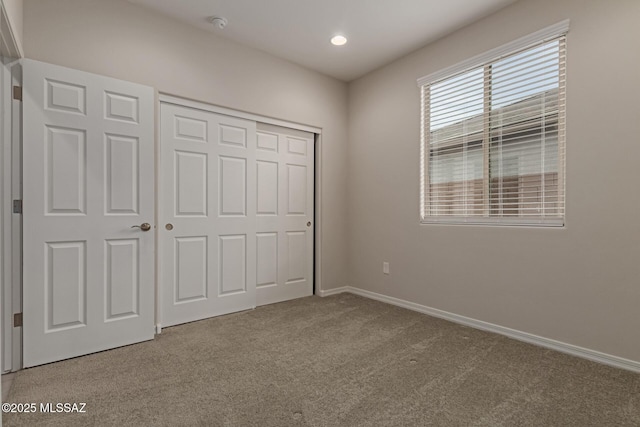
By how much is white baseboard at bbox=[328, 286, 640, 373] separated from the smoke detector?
10.3 ft

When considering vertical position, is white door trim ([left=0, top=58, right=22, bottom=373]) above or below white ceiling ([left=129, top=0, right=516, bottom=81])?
below

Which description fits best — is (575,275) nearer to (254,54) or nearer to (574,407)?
(574,407)

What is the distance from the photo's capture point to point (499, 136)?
2879 millimetres

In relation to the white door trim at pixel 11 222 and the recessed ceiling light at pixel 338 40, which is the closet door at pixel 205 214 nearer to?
the white door trim at pixel 11 222

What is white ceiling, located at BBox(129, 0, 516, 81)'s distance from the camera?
8.87 ft

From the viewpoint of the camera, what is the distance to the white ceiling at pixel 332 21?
271 cm

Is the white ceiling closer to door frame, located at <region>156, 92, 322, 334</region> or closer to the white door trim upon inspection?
door frame, located at <region>156, 92, 322, 334</region>

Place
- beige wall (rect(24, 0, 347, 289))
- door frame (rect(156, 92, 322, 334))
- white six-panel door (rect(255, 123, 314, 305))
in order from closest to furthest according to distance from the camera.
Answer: beige wall (rect(24, 0, 347, 289)), door frame (rect(156, 92, 322, 334)), white six-panel door (rect(255, 123, 314, 305))

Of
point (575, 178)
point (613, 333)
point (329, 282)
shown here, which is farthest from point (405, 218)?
point (613, 333)

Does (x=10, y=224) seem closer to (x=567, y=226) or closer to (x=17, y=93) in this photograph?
(x=17, y=93)

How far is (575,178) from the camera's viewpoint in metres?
2.39

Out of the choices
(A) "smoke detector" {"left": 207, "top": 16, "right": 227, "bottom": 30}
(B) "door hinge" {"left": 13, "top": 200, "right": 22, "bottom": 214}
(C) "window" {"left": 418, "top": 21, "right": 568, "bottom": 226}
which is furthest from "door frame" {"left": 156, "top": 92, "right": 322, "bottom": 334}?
(C) "window" {"left": 418, "top": 21, "right": 568, "bottom": 226}

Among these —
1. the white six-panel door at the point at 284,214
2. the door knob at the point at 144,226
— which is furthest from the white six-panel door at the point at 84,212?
the white six-panel door at the point at 284,214

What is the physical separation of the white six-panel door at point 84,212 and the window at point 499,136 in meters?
2.59
